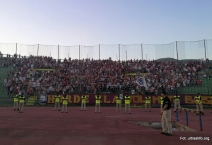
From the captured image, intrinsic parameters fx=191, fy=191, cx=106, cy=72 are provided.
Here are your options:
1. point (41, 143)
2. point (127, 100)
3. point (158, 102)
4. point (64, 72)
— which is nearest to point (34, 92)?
point (64, 72)

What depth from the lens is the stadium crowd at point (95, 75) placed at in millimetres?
28734

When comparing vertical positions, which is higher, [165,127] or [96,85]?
[96,85]

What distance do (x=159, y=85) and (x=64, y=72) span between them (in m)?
16.2

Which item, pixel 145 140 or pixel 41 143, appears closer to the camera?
pixel 41 143

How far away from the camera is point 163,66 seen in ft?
115

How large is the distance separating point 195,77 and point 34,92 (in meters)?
25.1

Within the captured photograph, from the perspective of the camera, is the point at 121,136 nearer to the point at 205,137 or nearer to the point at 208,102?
the point at 205,137

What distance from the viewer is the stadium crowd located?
2873cm

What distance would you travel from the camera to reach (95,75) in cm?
3241

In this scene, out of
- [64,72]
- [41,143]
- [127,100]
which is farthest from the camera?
[64,72]

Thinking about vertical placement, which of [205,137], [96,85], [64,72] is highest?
[64,72]

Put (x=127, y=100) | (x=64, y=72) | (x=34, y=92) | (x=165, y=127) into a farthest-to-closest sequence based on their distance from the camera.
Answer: (x=64, y=72) → (x=34, y=92) → (x=127, y=100) → (x=165, y=127)

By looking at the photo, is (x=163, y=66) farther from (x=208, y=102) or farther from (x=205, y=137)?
(x=205, y=137)

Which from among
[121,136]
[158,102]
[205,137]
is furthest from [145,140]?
[158,102]
